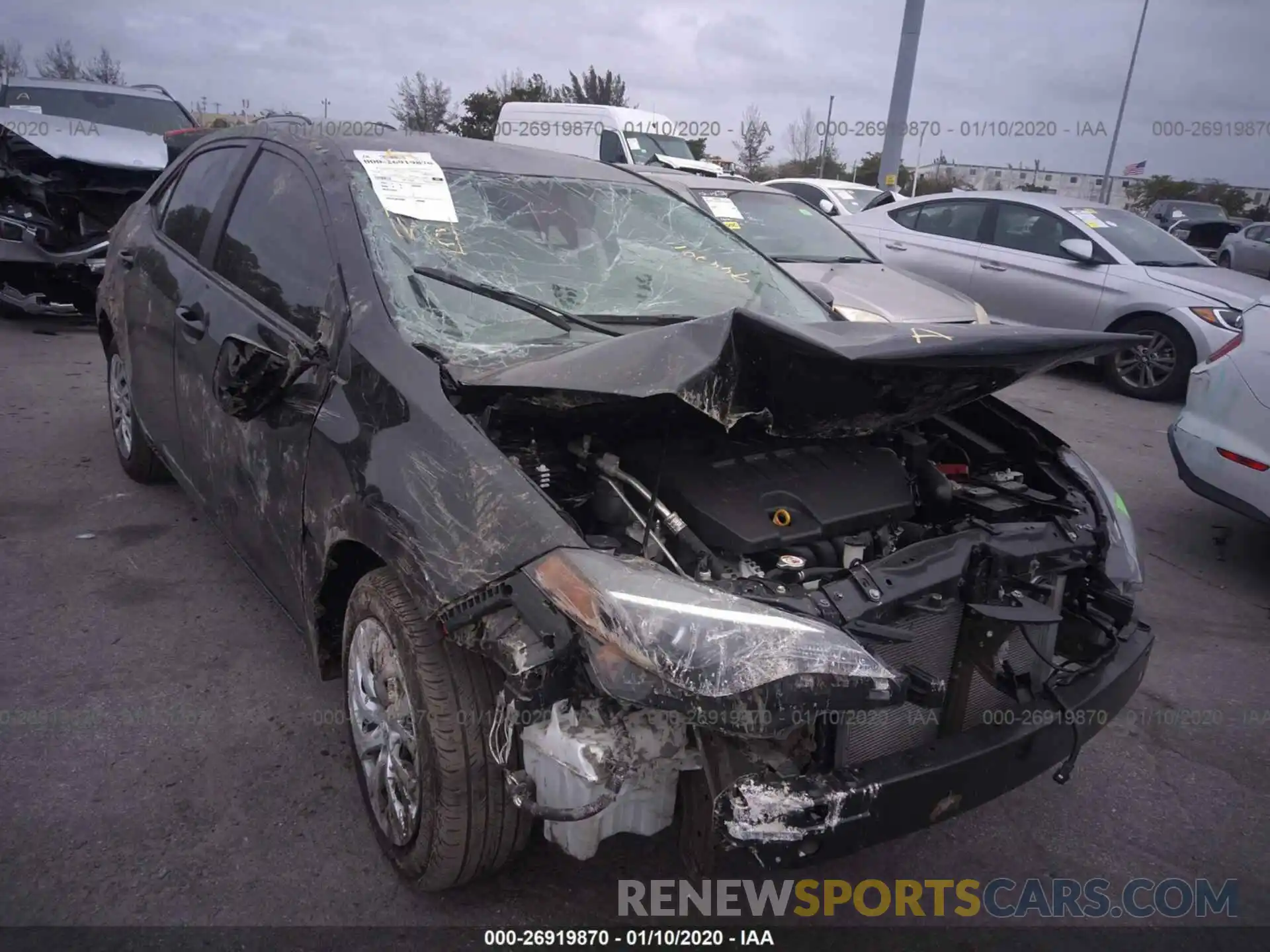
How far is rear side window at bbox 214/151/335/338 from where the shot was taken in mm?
2658

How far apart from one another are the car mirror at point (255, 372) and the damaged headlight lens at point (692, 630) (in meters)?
1.12

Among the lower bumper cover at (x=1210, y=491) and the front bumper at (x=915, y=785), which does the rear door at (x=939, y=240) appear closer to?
the lower bumper cover at (x=1210, y=491)

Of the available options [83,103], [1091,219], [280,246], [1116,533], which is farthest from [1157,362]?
[83,103]

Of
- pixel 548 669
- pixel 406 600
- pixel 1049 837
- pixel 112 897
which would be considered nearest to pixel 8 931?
pixel 112 897

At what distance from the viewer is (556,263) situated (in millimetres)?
2959

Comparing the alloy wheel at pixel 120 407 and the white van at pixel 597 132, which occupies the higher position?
the white van at pixel 597 132

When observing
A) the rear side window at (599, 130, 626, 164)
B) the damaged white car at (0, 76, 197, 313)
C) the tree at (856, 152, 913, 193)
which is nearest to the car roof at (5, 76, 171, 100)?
the damaged white car at (0, 76, 197, 313)

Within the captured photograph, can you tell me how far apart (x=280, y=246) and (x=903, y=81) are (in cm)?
1441

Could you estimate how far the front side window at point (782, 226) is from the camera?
729cm

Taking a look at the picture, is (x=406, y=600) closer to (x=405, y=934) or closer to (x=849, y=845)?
(x=405, y=934)

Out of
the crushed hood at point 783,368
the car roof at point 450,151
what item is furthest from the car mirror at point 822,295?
the crushed hood at point 783,368

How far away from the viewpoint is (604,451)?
95.7 inches

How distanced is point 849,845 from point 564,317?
1.64 m

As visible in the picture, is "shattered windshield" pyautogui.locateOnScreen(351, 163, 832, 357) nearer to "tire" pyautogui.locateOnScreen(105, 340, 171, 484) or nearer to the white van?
"tire" pyautogui.locateOnScreen(105, 340, 171, 484)
